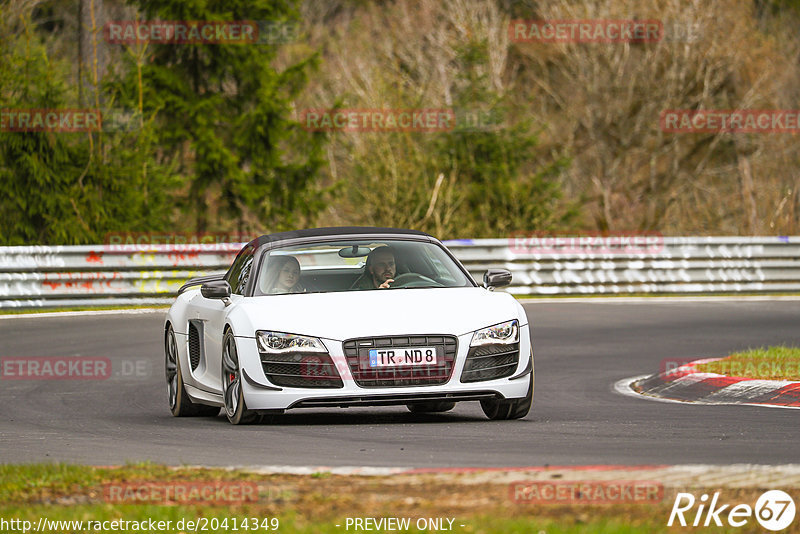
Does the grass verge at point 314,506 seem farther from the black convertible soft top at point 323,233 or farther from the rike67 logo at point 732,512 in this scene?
the black convertible soft top at point 323,233

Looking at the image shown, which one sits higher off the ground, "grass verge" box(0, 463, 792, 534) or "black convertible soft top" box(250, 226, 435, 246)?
"black convertible soft top" box(250, 226, 435, 246)

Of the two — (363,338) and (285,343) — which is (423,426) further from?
(285,343)

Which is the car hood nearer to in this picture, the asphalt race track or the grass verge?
the asphalt race track

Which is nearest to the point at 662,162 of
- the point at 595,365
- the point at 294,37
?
the point at 294,37

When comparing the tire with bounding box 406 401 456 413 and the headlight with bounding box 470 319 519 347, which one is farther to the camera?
the tire with bounding box 406 401 456 413

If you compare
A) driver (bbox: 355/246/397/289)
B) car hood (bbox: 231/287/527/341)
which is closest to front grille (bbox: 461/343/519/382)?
car hood (bbox: 231/287/527/341)

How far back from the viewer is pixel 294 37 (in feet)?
108

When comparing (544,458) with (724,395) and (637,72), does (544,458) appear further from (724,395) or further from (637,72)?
(637,72)

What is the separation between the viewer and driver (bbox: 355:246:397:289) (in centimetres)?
1081

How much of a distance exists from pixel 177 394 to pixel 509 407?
2.95 meters

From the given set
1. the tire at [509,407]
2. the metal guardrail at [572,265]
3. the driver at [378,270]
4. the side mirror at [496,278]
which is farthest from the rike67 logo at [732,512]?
the metal guardrail at [572,265]

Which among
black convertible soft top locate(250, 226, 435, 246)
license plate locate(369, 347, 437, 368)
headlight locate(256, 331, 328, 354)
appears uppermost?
black convertible soft top locate(250, 226, 435, 246)

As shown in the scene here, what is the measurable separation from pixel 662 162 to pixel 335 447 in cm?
3551

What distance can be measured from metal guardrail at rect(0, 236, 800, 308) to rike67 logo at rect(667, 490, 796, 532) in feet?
60.2
